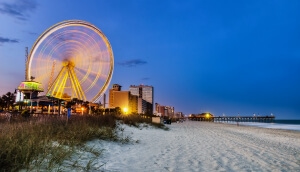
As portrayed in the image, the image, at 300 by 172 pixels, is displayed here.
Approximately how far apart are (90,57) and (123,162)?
93.8 feet

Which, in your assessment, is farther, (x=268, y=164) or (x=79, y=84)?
(x=79, y=84)

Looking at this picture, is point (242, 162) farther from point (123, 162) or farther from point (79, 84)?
point (79, 84)

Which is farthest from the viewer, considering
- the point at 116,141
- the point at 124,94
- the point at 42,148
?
the point at 124,94

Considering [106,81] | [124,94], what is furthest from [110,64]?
[124,94]

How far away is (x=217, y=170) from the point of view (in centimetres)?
673

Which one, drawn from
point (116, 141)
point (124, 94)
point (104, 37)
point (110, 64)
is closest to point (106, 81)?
point (110, 64)

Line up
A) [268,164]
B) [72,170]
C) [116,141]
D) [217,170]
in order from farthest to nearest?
[116,141]
[268,164]
[217,170]
[72,170]

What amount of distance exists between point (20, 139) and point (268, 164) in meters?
7.15

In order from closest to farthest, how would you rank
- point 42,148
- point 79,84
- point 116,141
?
1. point 42,148
2. point 116,141
3. point 79,84

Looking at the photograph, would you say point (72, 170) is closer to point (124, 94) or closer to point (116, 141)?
point (116, 141)

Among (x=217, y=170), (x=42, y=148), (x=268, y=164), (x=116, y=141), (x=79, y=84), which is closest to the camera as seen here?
(x=42, y=148)

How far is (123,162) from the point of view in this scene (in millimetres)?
6930

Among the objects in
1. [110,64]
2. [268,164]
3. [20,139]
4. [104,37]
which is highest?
[104,37]

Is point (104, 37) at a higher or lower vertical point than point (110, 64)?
higher
